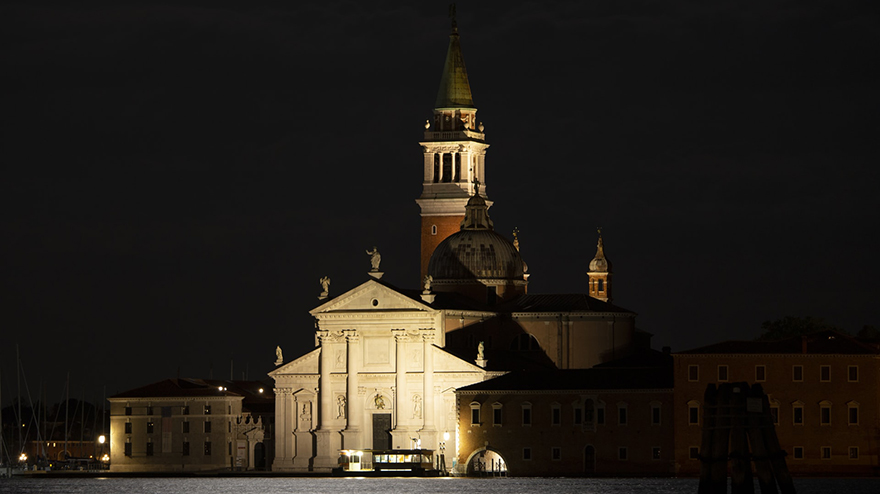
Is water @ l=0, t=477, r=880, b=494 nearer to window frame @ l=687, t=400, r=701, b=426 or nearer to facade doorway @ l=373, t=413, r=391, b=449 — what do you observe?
window frame @ l=687, t=400, r=701, b=426

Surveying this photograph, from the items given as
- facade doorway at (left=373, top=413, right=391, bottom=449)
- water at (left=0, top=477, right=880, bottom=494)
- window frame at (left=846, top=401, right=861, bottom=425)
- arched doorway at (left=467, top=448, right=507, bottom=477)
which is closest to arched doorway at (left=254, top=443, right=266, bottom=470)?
water at (left=0, top=477, right=880, bottom=494)

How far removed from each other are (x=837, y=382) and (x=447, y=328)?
68.4 feet

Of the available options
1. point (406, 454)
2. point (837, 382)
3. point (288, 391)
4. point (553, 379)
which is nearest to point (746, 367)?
point (837, 382)

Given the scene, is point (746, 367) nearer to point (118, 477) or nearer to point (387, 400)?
→ point (387, 400)

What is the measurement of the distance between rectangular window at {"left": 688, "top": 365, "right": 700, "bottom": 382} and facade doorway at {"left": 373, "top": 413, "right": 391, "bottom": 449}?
56.0 feet

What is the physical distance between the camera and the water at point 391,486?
7306 cm

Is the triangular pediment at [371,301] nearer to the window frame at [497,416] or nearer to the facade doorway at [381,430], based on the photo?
the facade doorway at [381,430]

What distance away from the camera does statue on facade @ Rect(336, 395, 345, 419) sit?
9388 cm

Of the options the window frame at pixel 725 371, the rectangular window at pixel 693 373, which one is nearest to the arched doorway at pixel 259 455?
the rectangular window at pixel 693 373

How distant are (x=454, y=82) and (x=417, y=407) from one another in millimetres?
21846

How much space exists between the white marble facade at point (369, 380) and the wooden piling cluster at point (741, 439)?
136ft

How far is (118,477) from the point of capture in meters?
95.0

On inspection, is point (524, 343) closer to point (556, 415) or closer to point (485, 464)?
point (485, 464)

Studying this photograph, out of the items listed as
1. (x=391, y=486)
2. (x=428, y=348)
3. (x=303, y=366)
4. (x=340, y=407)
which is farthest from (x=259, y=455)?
(x=391, y=486)
